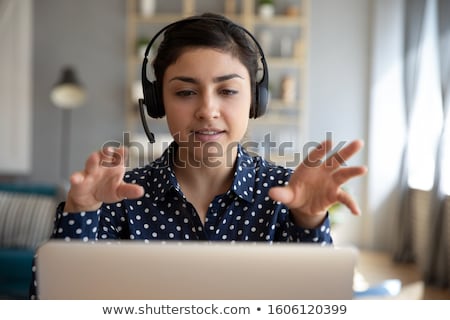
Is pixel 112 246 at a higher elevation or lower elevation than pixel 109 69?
lower

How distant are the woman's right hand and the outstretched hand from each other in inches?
5.1

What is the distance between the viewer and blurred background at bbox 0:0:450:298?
12.1 ft

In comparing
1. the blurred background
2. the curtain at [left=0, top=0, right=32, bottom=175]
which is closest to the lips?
the blurred background

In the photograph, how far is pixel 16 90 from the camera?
3838 millimetres

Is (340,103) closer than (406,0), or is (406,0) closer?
(406,0)

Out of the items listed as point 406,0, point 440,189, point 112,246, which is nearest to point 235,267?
point 112,246

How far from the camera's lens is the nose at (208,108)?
66 cm

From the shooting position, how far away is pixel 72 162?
3922mm

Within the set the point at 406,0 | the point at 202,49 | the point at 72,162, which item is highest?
the point at 406,0

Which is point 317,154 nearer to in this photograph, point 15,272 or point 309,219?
point 309,219

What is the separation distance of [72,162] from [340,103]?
5.55 feet

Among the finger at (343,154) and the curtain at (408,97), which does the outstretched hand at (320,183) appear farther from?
the curtain at (408,97)

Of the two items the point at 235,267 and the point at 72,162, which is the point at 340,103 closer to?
the point at 72,162

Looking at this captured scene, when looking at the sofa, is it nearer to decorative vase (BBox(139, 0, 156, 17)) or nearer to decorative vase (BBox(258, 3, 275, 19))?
decorative vase (BBox(139, 0, 156, 17))
